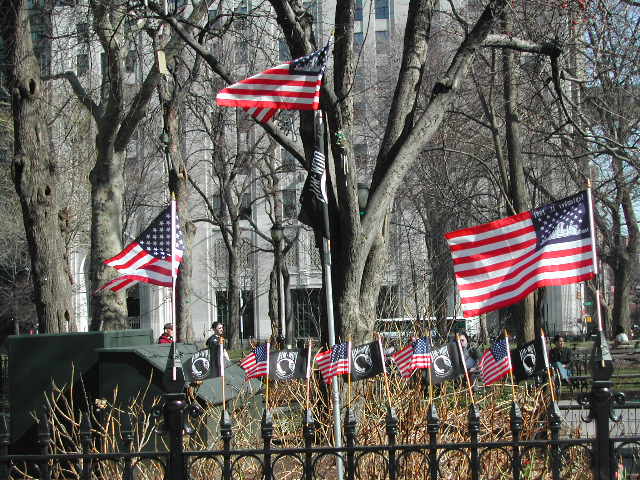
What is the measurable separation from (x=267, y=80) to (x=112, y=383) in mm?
3214

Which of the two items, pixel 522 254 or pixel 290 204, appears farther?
pixel 290 204

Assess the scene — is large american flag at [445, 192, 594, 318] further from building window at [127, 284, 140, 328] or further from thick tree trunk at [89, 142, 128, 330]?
building window at [127, 284, 140, 328]

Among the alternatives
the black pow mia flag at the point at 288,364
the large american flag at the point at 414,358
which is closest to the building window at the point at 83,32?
the black pow mia flag at the point at 288,364

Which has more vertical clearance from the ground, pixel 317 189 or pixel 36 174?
pixel 36 174

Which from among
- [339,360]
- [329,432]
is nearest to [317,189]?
[339,360]

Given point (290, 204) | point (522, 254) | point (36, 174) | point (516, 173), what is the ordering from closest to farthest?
point (522, 254)
point (36, 174)
point (516, 173)
point (290, 204)

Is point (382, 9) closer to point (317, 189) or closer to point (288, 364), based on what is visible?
point (288, 364)

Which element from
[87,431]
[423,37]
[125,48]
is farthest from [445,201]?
[87,431]

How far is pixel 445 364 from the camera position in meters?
9.20

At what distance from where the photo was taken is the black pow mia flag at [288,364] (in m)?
8.96

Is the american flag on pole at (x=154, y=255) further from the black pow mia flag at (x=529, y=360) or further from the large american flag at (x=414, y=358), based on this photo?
the black pow mia flag at (x=529, y=360)

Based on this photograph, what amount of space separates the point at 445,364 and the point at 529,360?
990mm

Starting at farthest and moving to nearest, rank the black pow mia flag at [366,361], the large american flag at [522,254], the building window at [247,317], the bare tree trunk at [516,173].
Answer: the building window at [247,317], the bare tree trunk at [516,173], the black pow mia flag at [366,361], the large american flag at [522,254]

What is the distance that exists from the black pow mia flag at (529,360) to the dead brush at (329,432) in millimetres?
347
